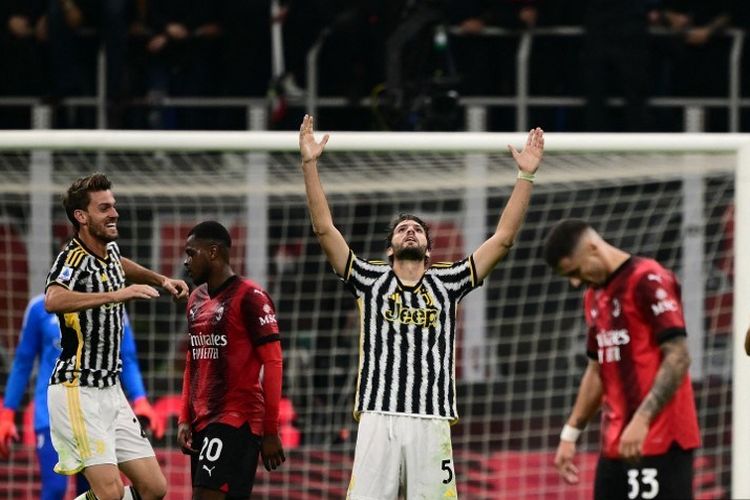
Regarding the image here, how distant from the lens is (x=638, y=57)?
1223 centimetres

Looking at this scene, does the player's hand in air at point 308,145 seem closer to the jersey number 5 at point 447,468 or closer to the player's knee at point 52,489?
the jersey number 5 at point 447,468

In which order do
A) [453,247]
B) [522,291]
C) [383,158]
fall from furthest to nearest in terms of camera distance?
[522,291] → [453,247] → [383,158]

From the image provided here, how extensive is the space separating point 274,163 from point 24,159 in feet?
7.10

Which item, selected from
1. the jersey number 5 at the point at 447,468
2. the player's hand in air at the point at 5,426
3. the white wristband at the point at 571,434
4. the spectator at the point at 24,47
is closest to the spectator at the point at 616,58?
the spectator at the point at 24,47

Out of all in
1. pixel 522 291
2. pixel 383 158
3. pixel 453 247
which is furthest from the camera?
pixel 522 291

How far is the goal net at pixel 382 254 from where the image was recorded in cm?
1080

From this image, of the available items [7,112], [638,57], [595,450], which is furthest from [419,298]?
[7,112]

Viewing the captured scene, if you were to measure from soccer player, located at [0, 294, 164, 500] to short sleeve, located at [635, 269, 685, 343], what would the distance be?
3169mm

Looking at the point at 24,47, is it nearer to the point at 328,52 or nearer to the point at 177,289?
the point at 328,52

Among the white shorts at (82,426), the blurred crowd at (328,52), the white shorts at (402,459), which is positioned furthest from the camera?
the blurred crowd at (328,52)

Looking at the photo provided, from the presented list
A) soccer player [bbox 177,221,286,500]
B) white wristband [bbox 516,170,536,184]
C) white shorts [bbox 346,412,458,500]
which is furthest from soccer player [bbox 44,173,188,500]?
white wristband [bbox 516,170,536,184]

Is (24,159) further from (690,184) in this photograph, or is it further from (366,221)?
(690,184)

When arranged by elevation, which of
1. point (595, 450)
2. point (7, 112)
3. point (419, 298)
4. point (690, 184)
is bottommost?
point (595, 450)

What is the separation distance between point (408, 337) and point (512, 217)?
0.72 meters
